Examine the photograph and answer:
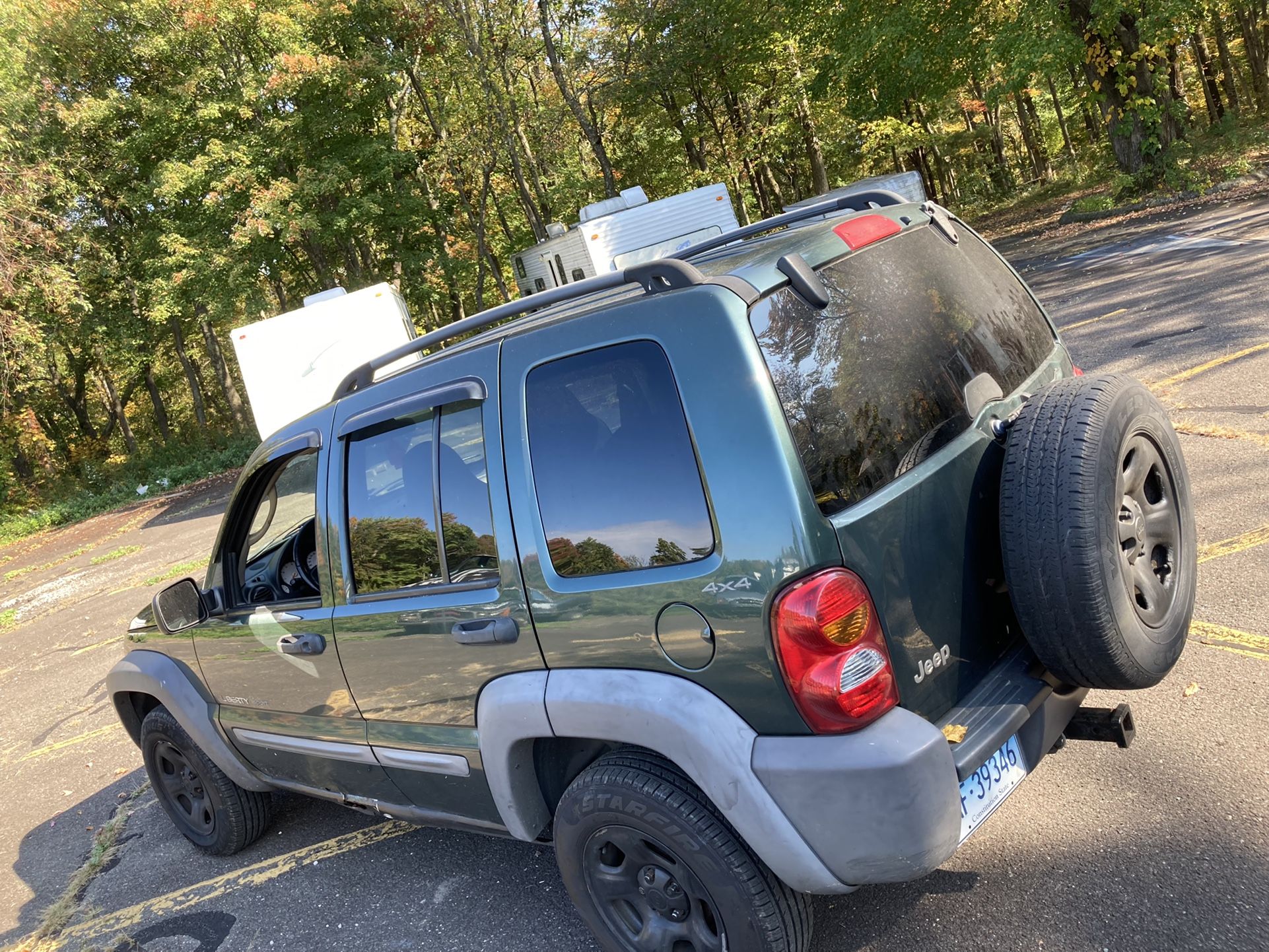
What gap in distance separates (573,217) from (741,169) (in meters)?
6.46

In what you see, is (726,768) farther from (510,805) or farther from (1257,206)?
(1257,206)

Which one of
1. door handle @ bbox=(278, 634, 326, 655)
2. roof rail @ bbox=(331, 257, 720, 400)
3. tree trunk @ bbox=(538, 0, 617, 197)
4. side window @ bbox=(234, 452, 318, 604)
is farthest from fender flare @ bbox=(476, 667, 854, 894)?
tree trunk @ bbox=(538, 0, 617, 197)

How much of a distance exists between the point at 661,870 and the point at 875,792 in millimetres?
696

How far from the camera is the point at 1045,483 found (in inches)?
93.8

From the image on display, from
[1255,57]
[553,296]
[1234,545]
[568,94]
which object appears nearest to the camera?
[553,296]

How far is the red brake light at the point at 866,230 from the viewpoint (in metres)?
2.64

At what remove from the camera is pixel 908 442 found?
7.93ft

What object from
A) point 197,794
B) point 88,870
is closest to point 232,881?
point 197,794

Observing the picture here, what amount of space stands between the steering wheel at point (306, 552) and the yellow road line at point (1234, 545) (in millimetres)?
4079

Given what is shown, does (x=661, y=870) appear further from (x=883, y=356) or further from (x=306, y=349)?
(x=306, y=349)

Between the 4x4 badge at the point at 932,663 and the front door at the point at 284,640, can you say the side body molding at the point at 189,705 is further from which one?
the 4x4 badge at the point at 932,663

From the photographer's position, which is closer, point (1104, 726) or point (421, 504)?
point (1104, 726)

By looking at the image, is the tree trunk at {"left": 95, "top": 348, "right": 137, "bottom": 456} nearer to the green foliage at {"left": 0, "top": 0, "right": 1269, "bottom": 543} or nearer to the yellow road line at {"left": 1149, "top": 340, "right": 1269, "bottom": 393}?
the green foliage at {"left": 0, "top": 0, "right": 1269, "bottom": 543}

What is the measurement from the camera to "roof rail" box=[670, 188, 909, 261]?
3143mm
